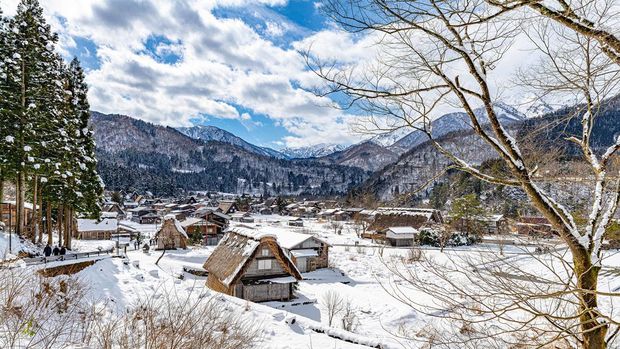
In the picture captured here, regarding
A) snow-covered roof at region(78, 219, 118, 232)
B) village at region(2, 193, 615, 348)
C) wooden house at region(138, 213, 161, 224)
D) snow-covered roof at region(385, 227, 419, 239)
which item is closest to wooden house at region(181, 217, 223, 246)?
village at region(2, 193, 615, 348)

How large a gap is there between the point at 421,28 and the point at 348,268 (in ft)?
95.4

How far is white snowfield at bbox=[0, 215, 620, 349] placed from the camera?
31.1ft

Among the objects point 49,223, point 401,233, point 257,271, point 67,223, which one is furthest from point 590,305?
point 401,233

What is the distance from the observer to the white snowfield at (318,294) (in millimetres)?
9484

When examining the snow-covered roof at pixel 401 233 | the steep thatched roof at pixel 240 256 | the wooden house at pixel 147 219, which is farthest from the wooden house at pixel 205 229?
the wooden house at pixel 147 219

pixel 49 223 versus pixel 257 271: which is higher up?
pixel 49 223

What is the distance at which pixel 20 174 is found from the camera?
19.6 m

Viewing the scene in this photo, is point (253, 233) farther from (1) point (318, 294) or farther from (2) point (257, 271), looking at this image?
(1) point (318, 294)

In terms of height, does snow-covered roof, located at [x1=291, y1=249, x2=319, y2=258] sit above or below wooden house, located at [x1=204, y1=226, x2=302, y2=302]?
below


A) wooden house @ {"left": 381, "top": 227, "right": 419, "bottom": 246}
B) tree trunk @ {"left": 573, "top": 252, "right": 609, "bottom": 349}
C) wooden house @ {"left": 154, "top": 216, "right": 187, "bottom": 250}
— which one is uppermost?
tree trunk @ {"left": 573, "top": 252, "right": 609, "bottom": 349}

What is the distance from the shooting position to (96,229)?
45.3 meters

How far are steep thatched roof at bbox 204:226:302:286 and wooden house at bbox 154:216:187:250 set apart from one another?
17072 mm

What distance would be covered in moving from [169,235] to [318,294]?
2152 cm

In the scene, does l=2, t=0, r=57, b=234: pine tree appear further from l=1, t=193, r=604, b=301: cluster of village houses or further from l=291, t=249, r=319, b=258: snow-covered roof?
l=291, t=249, r=319, b=258: snow-covered roof
